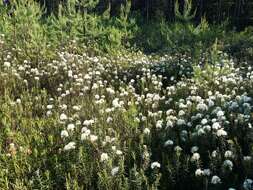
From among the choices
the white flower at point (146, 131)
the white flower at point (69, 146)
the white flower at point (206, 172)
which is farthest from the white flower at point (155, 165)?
the white flower at point (69, 146)

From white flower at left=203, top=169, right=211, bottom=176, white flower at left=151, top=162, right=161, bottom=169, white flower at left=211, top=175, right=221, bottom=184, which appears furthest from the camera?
white flower at left=151, top=162, right=161, bottom=169

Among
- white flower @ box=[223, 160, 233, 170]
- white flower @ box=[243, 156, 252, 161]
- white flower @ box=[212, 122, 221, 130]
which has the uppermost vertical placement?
white flower @ box=[212, 122, 221, 130]

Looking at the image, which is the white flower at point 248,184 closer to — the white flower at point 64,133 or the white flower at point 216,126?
the white flower at point 216,126

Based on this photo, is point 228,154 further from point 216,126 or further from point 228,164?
point 216,126

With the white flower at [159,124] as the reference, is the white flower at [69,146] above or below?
below

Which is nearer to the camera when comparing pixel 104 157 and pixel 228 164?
pixel 228 164

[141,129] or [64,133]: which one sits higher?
[64,133]

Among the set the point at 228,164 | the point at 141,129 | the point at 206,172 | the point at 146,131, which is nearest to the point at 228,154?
the point at 228,164

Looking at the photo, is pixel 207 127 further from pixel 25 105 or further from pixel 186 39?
pixel 186 39

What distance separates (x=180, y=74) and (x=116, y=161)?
531 cm

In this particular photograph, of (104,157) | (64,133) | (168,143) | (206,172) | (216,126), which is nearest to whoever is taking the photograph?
(206,172)

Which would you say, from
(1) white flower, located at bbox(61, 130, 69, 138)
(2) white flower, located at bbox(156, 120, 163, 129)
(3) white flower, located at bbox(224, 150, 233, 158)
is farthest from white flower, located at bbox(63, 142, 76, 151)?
(3) white flower, located at bbox(224, 150, 233, 158)

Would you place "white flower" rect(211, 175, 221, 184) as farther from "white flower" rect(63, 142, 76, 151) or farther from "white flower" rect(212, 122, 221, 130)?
"white flower" rect(63, 142, 76, 151)

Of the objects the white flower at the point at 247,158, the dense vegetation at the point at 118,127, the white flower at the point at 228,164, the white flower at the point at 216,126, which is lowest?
the dense vegetation at the point at 118,127
